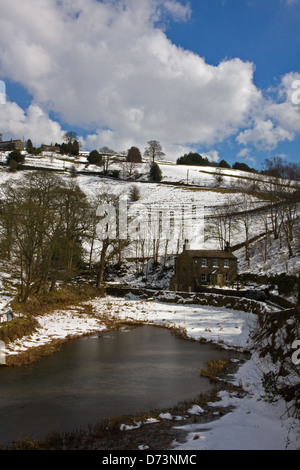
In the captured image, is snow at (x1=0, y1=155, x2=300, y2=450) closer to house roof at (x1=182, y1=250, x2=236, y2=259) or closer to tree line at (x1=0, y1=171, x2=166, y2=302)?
tree line at (x1=0, y1=171, x2=166, y2=302)

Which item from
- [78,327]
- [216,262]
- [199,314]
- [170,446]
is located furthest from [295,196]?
[170,446]

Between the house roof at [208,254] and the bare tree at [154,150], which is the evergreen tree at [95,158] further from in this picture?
the house roof at [208,254]

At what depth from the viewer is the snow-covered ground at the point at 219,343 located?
8.52 metres

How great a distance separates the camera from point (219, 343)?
20.7m

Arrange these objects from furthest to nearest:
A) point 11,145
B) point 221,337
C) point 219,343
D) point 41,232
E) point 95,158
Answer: point 11,145, point 95,158, point 41,232, point 221,337, point 219,343

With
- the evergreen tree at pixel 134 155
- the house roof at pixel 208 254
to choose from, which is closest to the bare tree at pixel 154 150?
the evergreen tree at pixel 134 155

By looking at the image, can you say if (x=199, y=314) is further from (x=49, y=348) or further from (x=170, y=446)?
(x=170, y=446)

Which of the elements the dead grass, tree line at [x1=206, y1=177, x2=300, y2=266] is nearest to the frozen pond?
the dead grass

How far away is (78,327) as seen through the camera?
2420cm

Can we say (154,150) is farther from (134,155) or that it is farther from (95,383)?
(95,383)

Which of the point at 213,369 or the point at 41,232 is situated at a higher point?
the point at 41,232

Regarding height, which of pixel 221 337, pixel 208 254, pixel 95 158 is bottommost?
pixel 221 337

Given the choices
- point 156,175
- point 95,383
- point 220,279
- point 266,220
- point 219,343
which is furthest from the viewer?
point 156,175

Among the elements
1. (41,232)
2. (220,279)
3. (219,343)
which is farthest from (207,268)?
(41,232)
